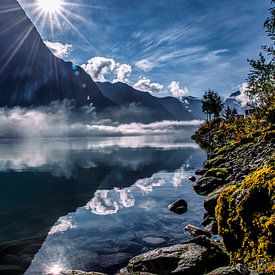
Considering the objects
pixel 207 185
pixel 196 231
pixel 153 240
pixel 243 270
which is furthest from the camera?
pixel 207 185

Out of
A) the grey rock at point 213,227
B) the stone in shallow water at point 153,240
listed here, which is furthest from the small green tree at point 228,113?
the stone in shallow water at point 153,240

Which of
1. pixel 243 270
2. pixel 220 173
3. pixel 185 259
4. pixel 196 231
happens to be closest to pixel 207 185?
pixel 220 173

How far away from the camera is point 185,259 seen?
11.2m

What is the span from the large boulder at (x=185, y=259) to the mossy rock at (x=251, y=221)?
80cm

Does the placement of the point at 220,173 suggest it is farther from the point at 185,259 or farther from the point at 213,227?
the point at 185,259

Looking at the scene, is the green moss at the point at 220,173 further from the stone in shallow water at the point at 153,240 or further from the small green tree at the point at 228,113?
the small green tree at the point at 228,113

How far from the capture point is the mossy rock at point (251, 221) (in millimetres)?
8562

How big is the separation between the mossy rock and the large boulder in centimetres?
80

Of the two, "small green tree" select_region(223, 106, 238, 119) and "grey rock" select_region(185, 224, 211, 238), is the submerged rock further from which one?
"small green tree" select_region(223, 106, 238, 119)

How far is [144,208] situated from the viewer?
81.5ft

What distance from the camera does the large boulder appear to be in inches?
421

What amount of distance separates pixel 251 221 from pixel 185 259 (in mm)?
3326

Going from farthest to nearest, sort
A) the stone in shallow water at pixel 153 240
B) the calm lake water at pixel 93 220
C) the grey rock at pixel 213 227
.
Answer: the stone in shallow water at pixel 153 240
the grey rock at pixel 213 227
the calm lake water at pixel 93 220

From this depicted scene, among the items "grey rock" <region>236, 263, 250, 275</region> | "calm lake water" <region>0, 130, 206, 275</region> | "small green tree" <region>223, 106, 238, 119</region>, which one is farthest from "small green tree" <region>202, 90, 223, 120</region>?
"grey rock" <region>236, 263, 250, 275</region>
